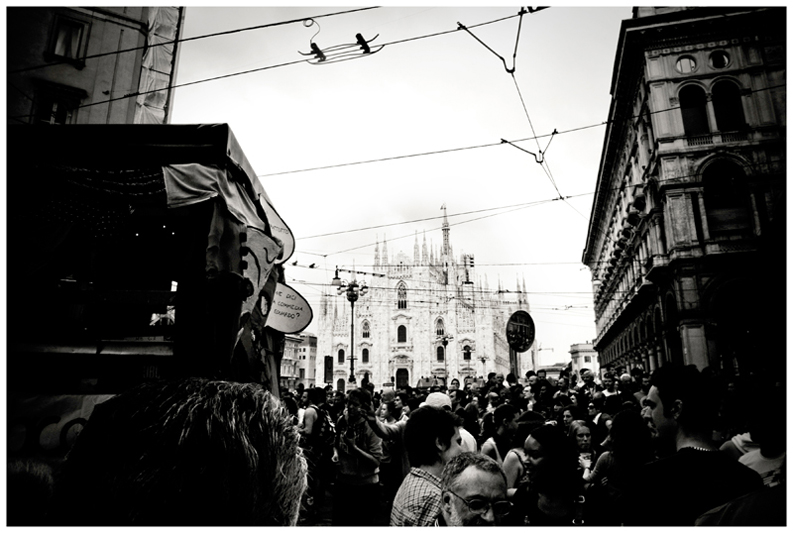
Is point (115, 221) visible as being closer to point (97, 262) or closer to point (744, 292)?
point (97, 262)

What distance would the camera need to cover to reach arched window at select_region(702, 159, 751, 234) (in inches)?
710

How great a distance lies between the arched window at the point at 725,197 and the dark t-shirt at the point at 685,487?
19.5 metres

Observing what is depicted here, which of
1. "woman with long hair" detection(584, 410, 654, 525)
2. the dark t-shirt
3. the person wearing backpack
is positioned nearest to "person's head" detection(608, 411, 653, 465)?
"woman with long hair" detection(584, 410, 654, 525)

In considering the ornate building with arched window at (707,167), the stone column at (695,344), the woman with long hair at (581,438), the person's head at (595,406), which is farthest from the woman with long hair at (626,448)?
the stone column at (695,344)

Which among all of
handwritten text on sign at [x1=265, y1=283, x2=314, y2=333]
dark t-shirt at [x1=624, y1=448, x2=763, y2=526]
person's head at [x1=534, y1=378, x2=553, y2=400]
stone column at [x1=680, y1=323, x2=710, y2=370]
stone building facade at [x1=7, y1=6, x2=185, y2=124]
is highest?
stone building facade at [x1=7, y1=6, x2=185, y2=124]

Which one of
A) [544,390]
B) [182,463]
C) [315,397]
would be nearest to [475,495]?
[182,463]

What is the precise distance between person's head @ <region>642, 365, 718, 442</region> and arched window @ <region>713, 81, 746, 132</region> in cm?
2005

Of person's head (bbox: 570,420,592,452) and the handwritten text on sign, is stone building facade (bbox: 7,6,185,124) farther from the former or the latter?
person's head (bbox: 570,420,592,452)

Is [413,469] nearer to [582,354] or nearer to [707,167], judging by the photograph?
[707,167]

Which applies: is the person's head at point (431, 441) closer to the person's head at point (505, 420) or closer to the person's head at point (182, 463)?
the person's head at point (182, 463)

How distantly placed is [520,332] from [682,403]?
273 inches

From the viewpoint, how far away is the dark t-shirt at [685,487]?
209 cm

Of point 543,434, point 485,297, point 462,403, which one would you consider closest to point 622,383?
point 462,403

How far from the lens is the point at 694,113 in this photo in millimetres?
19188
